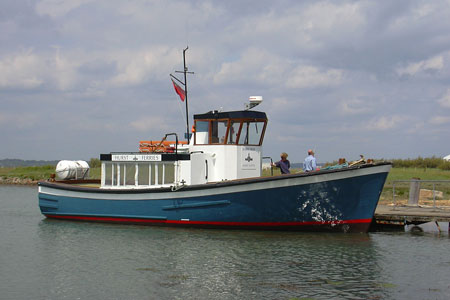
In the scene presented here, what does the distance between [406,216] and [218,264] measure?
8.43 meters

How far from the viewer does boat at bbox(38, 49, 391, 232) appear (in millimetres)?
17703

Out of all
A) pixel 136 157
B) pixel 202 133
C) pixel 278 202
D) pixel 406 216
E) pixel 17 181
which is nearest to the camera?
pixel 278 202

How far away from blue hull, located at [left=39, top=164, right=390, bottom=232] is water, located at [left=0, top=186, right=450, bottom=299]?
477mm

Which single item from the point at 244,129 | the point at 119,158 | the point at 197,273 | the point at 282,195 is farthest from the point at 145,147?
the point at 197,273

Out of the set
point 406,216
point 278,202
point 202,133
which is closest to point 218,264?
point 278,202

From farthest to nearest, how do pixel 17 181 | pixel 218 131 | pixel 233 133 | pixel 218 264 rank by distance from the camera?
pixel 17 181, pixel 218 131, pixel 233 133, pixel 218 264

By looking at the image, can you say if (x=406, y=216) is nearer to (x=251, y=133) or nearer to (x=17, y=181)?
(x=251, y=133)

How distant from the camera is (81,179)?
2602cm

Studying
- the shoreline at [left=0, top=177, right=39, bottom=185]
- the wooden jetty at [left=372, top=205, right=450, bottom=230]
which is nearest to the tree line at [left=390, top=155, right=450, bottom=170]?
the wooden jetty at [left=372, top=205, right=450, bottom=230]

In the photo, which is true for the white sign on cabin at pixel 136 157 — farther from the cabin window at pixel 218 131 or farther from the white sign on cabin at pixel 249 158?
the white sign on cabin at pixel 249 158

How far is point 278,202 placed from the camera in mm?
18000

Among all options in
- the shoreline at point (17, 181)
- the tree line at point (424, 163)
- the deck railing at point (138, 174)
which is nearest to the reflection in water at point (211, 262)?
the deck railing at point (138, 174)

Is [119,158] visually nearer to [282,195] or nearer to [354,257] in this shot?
[282,195]

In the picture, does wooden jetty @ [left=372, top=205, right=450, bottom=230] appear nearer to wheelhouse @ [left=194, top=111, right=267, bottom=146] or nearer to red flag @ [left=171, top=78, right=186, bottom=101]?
wheelhouse @ [left=194, top=111, right=267, bottom=146]
